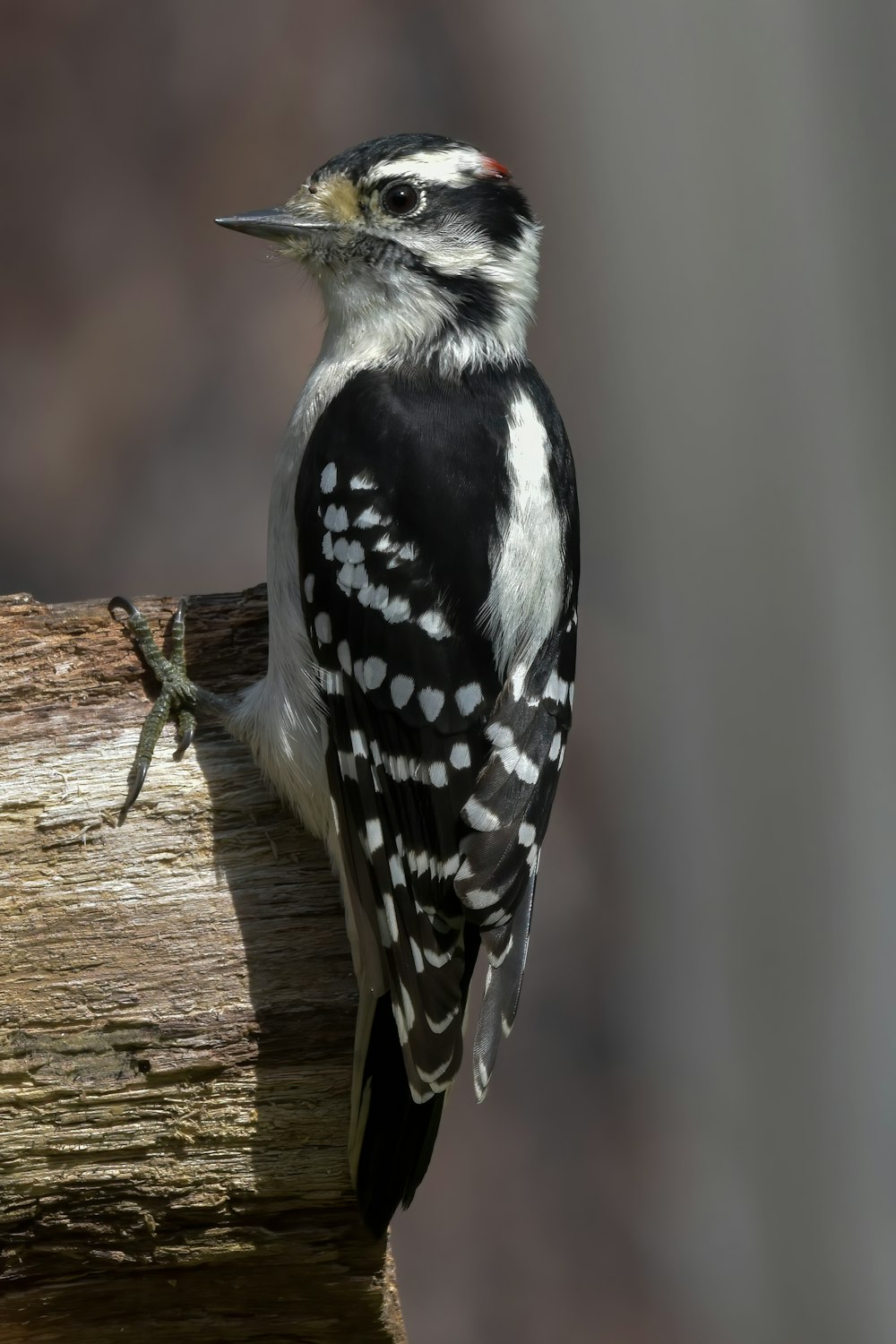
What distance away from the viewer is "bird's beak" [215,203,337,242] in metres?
2.23

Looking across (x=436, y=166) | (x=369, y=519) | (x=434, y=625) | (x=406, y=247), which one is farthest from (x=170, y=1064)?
(x=436, y=166)

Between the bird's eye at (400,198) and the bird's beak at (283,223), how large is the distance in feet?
0.32

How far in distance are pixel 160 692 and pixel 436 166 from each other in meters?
0.99

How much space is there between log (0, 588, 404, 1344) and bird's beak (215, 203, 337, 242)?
90 cm

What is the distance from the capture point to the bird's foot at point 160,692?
193 centimetres

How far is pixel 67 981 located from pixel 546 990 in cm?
175

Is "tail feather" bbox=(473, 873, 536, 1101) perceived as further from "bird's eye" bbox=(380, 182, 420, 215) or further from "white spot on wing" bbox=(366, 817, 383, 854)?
"bird's eye" bbox=(380, 182, 420, 215)

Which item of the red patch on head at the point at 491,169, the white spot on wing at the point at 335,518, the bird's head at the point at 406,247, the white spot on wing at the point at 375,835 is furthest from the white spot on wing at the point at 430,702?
the red patch on head at the point at 491,169

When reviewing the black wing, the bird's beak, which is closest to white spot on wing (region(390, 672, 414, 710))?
the black wing

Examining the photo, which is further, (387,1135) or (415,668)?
(415,668)

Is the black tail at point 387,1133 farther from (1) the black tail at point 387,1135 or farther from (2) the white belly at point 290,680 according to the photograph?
(2) the white belly at point 290,680

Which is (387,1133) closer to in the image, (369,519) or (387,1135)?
(387,1135)

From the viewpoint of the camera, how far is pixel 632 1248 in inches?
136

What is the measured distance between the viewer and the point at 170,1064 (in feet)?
5.90
